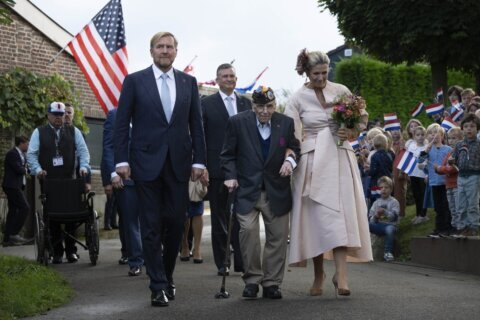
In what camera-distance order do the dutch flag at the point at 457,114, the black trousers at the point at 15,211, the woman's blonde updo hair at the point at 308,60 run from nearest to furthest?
the woman's blonde updo hair at the point at 308,60, the dutch flag at the point at 457,114, the black trousers at the point at 15,211

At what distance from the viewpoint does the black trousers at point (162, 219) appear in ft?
30.7

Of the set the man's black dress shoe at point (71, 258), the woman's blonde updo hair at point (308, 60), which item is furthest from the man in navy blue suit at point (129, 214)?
the woman's blonde updo hair at point (308, 60)

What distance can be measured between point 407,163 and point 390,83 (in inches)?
928

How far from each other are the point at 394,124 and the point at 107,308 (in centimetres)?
1108

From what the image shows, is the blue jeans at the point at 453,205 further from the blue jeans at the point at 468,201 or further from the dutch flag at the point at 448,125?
the dutch flag at the point at 448,125

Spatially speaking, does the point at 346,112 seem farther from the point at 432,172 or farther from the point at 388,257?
the point at 388,257

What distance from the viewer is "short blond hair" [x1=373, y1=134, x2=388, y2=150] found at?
1742cm

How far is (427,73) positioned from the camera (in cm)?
4019

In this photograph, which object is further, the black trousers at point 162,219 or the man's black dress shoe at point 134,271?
the man's black dress shoe at point 134,271

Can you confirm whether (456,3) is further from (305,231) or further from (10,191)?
(305,231)

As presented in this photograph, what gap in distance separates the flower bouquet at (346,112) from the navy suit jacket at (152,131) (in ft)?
4.02

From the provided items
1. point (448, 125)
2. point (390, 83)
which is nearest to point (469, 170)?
point (448, 125)

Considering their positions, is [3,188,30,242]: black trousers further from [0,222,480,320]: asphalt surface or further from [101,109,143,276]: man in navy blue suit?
[101,109,143,276]: man in navy blue suit

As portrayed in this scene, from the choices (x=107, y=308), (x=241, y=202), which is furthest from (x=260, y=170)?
(x=107, y=308)
